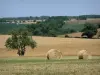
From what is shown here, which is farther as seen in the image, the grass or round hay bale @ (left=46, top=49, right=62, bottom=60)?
round hay bale @ (left=46, top=49, right=62, bottom=60)

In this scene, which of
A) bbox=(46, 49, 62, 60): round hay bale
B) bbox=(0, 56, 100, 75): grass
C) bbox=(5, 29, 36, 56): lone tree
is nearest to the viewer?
bbox=(0, 56, 100, 75): grass

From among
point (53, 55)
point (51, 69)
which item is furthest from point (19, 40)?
point (51, 69)

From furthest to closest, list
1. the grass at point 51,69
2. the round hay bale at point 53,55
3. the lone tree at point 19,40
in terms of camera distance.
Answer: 1. the lone tree at point 19,40
2. the round hay bale at point 53,55
3. the grass at point 51,69

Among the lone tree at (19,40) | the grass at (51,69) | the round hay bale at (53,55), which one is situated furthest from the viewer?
the lone tree at (19,40)

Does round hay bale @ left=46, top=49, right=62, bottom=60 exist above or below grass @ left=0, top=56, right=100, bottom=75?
below

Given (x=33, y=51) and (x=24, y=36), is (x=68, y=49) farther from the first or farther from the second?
(x=24, y=36)

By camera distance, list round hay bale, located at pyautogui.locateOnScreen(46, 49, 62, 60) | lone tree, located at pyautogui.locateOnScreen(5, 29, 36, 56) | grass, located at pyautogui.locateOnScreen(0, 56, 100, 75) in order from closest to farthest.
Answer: grass, located at pyautogui.locateOnScreen(0, 56, 100, 75) < round hay bale, located at pyautogui.locateOnScreen(46, 49, 62, 60) < lone tree, located at pyautogui.locateOnScreen(5, 29, 36, 56)

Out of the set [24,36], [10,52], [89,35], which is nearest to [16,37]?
[24,36]

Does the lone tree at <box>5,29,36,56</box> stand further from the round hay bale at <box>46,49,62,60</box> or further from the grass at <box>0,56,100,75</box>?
the grass at <box>0,56,100,75</box>

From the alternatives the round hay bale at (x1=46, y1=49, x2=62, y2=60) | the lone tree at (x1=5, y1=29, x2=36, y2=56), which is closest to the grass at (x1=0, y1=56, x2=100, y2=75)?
the round hay bale at (x1=46, y1=49, x2=62, y2=60)

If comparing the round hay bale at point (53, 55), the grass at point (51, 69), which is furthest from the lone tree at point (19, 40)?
the grass at point (51, 69)

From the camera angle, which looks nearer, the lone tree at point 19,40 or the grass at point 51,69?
the grass at point 51,69

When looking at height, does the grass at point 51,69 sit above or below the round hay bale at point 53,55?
above

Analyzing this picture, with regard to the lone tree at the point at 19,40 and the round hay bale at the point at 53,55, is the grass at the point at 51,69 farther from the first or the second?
the lone tree at the point at 19,40
